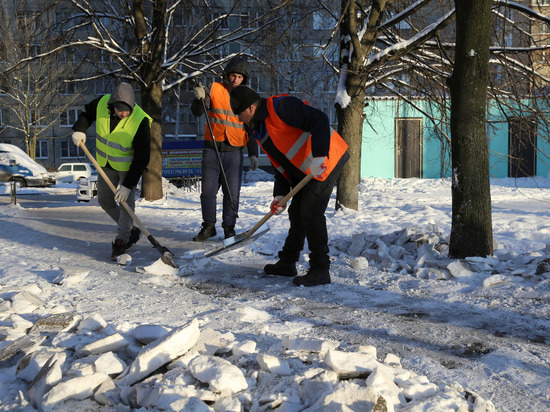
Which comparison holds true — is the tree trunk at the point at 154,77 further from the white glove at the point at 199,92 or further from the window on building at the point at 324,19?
the white glove at the point at 199,92

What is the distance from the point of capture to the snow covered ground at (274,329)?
229 cm

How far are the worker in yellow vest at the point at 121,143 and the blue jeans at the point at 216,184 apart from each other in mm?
1089

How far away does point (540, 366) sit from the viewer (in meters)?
2.73

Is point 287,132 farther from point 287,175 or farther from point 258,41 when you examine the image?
point 258,41

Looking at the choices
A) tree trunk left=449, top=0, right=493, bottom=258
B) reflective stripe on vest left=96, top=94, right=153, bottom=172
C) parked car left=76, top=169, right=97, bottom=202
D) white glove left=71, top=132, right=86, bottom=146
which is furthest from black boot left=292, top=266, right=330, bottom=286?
parked car left=76, top=169, right=97, bottom=202

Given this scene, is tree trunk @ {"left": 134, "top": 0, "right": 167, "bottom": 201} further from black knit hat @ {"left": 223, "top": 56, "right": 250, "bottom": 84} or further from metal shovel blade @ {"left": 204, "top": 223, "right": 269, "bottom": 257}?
metal shovel blade @ {"left": 204, "top": 223, "right": 269, "bottom": 257}

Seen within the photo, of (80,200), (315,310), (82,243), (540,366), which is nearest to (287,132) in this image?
(315,310)

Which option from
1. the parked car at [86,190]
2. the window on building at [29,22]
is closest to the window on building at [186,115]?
the parked car at [86,190]

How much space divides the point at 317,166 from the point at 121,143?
2.47 m

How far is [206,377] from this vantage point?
2.37m

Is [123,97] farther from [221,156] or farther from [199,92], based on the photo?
[221,156]

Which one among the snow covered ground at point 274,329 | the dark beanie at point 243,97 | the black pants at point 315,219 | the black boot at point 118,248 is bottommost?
the snow covered ground at point 274,329

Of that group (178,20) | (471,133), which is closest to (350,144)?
(471,133)

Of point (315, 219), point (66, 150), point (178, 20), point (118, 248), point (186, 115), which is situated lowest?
point (118, 248)
